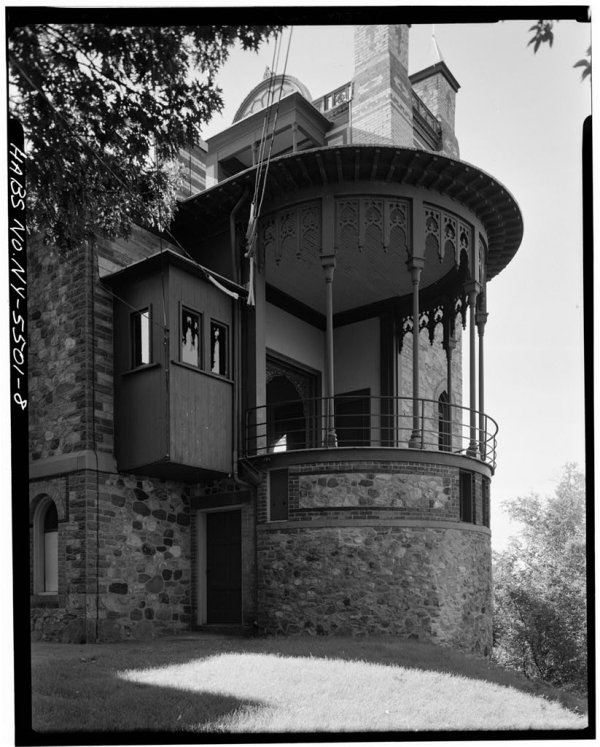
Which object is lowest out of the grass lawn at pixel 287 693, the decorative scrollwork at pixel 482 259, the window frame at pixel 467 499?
the grass lawn at pixel 287 693

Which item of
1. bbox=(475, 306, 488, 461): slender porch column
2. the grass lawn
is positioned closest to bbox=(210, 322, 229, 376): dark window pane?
bbox=(475, 306, 488, 461): slender porch column

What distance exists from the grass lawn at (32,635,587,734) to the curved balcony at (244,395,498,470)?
Answer: 390cm

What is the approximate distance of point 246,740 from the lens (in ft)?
22.0

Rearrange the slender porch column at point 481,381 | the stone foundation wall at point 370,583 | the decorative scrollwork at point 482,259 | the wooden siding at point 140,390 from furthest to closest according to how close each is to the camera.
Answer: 1. the decorative scrollwork at point 482,259
2. the slender porch column at point 481,381
3. the wooden siding at point 140,390
4. the stone foundation wall at point 370,583

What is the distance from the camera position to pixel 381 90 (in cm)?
1695

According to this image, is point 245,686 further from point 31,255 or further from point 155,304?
point 31,255

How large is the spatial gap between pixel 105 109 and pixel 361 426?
10.3 m

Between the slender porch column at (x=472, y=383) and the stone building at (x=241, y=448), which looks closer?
the stone building at (x=241, y=448)

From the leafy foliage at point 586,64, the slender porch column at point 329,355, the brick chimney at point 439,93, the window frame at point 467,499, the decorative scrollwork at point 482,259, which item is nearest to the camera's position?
the leafy foliage at point 586,64

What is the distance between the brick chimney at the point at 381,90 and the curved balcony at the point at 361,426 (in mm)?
5658

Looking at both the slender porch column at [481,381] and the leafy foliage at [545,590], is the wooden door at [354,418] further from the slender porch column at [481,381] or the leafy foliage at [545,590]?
the leafy foliage at [545,590]

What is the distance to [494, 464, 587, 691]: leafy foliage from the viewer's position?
21.0 meters

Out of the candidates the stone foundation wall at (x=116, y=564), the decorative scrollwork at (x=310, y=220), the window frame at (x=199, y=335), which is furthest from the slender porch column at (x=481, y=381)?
the stone foundation wall at (x=116, y=564)

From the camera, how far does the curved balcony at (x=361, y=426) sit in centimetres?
1285
